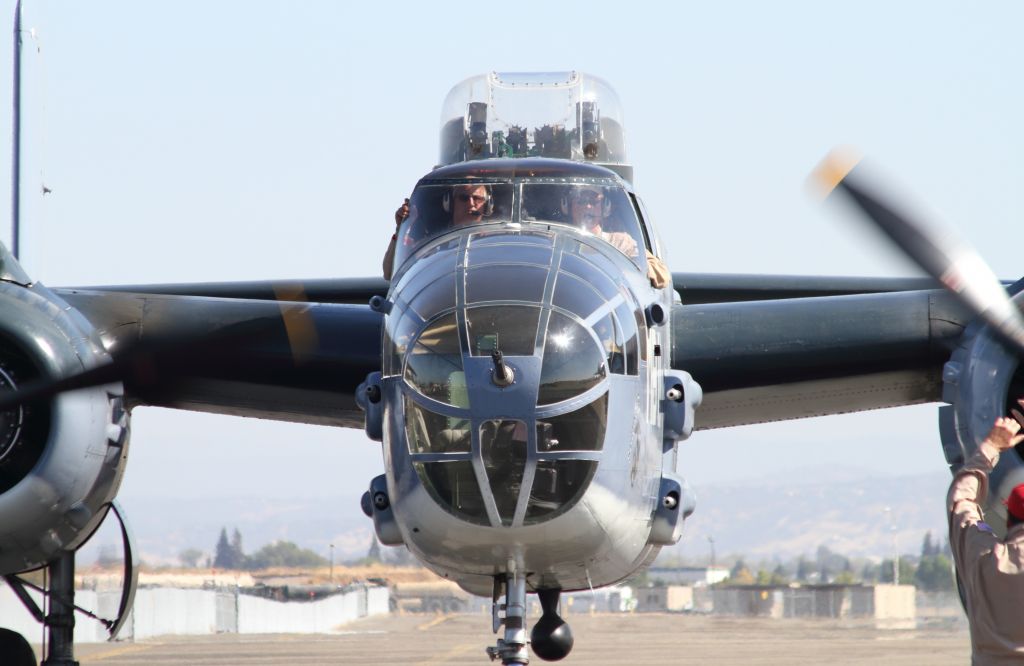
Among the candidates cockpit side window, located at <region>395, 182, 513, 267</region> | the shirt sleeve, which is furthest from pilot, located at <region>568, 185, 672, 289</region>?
the shirt sleeve

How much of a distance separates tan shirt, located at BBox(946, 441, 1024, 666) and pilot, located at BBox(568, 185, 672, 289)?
162 inches

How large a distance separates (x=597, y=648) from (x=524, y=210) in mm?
13189

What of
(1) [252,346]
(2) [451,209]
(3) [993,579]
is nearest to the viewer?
(3) [993,579]

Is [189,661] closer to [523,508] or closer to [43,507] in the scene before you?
[43,507]

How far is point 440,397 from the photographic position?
891 cm

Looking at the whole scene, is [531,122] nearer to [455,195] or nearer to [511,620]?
[455,195]

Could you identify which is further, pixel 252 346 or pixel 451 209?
pixel 252 346

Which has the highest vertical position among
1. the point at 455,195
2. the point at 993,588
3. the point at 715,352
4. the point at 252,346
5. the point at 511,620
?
the point at 455,195

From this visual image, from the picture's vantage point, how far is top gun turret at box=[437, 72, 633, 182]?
1412 cm

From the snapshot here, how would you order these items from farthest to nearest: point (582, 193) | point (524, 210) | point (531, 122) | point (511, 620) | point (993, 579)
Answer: point (531, 122), point (582, 193), point (524, 210), point (511, 620), point (993, 579)

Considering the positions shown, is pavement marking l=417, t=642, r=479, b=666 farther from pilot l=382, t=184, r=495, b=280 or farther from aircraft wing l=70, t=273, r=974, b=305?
pilot l=382, t=184, r=495, b=280

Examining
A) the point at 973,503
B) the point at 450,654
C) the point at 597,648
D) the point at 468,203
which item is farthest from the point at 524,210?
the point at 597,648

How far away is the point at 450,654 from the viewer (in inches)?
833

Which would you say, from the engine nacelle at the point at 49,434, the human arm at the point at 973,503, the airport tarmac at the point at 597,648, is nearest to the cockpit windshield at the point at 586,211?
the engine nacelle at the point at 49,434
